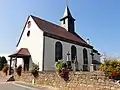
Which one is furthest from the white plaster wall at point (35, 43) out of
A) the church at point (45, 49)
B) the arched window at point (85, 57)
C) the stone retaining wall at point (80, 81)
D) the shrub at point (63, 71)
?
the arched window at point (85, 57)

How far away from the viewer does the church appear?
813 inches

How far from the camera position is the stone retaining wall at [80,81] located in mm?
9781

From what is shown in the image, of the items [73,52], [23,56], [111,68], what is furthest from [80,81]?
[73,52]

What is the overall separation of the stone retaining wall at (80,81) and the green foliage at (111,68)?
0.43 metres

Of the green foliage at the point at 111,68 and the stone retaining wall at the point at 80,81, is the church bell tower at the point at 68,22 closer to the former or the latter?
the stone retaining wall at the point at 80,81

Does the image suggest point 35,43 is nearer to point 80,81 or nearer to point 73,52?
point 73,52

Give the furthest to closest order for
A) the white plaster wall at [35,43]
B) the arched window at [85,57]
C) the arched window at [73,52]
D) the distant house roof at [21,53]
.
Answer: the arched window at [85,57] < the arched window at [73,52] < the distant house roof at [21,53] < the white plaster wall at [35,43]

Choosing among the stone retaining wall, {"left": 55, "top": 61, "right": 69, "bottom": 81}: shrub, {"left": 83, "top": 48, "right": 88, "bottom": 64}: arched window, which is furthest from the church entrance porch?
{"left": 55, "top": 61, "right": 69, "bottom": 81}: shrub

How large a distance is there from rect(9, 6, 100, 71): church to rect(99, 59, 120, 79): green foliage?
965 centimetres

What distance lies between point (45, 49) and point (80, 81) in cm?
975

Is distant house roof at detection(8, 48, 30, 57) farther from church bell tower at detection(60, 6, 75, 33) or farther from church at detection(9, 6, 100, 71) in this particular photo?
church bell tower at detection(60, 6, 75, 33)

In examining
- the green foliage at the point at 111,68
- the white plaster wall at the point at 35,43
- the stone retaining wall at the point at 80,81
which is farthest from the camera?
the white plaster wall at the point at 35,43

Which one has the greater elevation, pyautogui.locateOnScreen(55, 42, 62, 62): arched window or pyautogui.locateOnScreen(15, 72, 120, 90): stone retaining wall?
pyautogui.locateOnScreen(55, 42, 62, 62): arched window

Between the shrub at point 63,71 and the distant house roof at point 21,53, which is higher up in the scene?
the distant house roof at point 21,53
